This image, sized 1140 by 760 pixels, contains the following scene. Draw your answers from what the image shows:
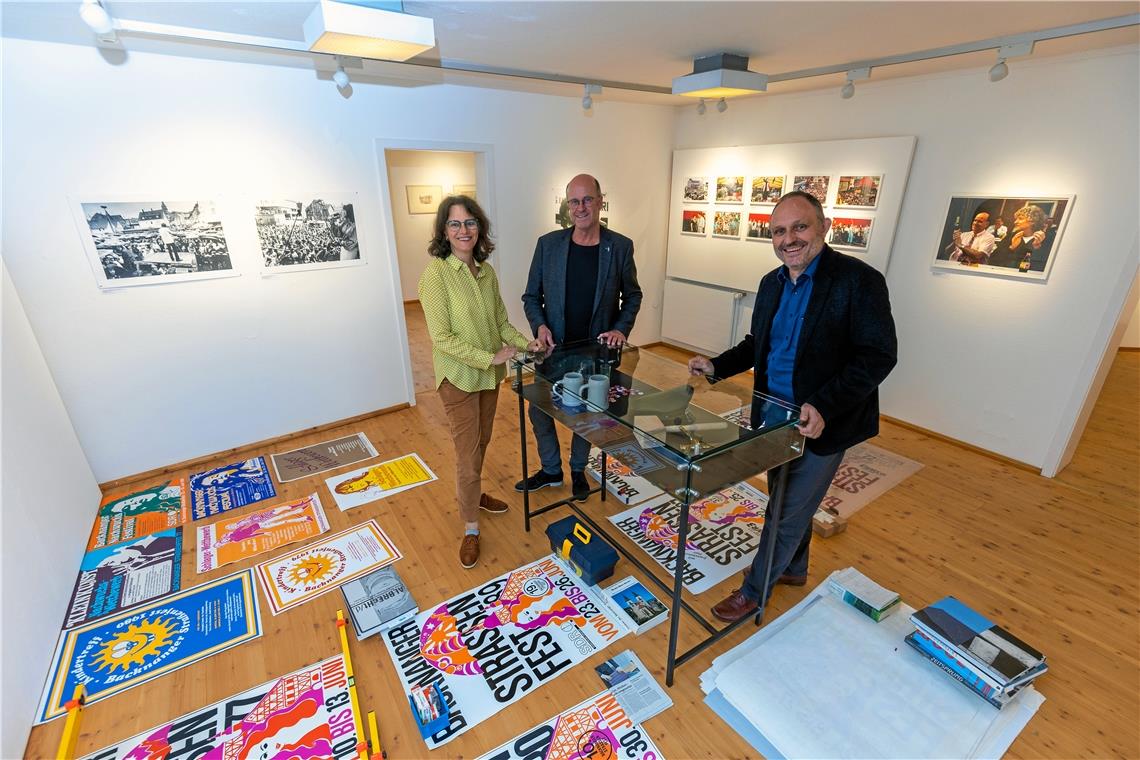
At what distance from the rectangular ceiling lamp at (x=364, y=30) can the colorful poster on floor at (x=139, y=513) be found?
270 cm

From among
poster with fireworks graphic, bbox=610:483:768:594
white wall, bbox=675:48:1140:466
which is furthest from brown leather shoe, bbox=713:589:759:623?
Result: white wall, bbox=675:48:1140:466

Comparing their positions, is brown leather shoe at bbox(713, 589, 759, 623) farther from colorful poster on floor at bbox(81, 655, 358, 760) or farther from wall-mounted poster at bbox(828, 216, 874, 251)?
wall-mounted poster at bbox(828, 216, 874, 251)

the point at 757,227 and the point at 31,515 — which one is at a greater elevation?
the point at 757,227

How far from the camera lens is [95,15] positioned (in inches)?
84.6

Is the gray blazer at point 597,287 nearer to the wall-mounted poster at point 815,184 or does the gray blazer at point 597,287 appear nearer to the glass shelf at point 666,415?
the glass shelf at point 666,415

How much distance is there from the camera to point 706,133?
497 cm

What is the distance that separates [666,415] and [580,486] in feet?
4.29

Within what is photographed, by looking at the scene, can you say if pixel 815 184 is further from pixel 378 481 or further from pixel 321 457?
pixel 321 457

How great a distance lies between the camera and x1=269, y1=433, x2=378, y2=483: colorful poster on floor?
135 inches

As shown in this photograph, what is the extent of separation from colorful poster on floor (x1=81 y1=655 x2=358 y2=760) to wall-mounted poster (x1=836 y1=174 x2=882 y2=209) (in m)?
4.50

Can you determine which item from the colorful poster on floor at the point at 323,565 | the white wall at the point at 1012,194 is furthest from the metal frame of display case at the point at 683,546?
the white wall at the point at 1012,194

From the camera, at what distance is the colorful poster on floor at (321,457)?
135 inches

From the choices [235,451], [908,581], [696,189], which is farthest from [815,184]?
[235,451]

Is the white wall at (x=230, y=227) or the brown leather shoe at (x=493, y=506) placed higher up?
the white wall at (x=230, y=227)
